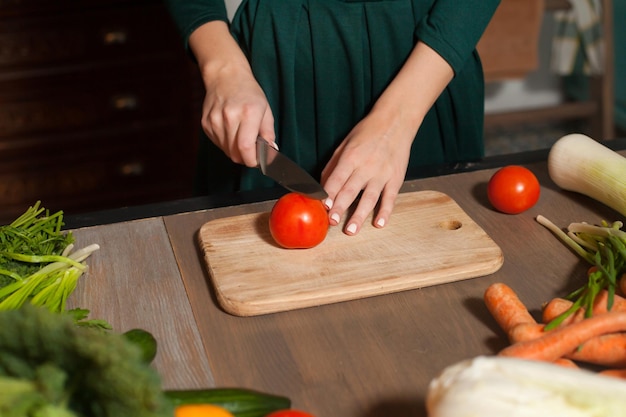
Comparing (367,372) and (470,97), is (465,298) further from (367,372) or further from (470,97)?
(470,97)

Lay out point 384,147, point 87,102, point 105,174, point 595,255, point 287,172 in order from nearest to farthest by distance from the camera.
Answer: point 595,255, point 287,172, point 384,147, point 87,102, point 105,174

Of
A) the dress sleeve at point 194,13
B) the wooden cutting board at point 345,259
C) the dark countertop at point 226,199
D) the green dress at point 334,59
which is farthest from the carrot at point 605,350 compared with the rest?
the dress sleeve at point 194,13

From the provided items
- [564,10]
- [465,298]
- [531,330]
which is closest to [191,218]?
[465,298]

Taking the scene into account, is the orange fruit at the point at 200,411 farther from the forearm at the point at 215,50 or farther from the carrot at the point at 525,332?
the forearm at the point at 215,50

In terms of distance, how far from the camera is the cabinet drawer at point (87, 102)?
2.87 metres

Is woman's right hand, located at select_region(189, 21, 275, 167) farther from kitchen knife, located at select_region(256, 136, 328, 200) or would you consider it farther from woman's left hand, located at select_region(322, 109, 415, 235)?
woman's left hand, located at select_region(322, 109, 415, 235)

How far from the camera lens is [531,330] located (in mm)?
944

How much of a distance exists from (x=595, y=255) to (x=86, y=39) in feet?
7.37

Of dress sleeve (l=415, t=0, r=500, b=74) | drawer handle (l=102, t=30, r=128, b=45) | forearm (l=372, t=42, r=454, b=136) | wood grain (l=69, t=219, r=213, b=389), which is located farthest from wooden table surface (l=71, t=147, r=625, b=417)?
drawer handle (l=102, t=30, r=128, b=45)

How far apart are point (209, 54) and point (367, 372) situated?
79 cm

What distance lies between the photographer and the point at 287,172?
1.27 meters

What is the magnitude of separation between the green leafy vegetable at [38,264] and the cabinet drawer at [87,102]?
5.88ft

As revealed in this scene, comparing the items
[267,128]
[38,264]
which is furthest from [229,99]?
[38,264]

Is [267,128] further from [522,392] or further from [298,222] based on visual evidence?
[522,392]
